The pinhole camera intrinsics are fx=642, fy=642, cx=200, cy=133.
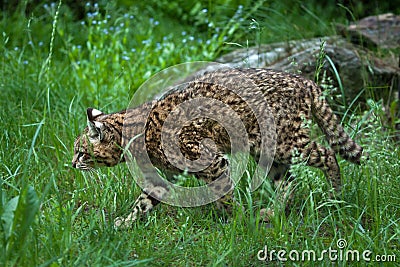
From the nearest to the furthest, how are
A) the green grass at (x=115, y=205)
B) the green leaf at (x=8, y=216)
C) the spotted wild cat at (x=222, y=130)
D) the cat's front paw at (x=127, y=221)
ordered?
1. the green leaf at (x=8, y=216)
2. the green grass at (x=115, y=205)
3. the cat's front paw at (x=127, y=221)
4. the spotted wild cat at (x=222, y=130)

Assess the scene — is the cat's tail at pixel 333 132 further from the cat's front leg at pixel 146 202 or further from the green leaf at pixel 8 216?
the green leaf at pixel 8 216

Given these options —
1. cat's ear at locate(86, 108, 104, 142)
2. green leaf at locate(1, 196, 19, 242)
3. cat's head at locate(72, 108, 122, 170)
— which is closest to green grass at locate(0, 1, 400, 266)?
green leaf at locate(1, 196, 19, 242)

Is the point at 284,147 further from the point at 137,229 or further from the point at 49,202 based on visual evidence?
the point at 49,202

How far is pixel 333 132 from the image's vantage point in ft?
16.5

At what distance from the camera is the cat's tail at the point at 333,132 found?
16.3 ft

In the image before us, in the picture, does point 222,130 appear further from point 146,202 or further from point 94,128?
point 94,128

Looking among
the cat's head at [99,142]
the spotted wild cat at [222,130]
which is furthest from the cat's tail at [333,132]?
the cat's head at [99,142]

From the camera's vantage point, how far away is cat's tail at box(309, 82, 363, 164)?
4.98 m

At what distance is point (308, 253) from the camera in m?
3.86

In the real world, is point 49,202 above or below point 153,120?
below

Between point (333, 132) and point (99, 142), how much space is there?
1822mm

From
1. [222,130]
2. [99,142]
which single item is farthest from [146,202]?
[222,130]

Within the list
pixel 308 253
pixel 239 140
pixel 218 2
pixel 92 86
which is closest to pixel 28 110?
pixel 92 86

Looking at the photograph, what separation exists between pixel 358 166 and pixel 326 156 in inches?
17.2
